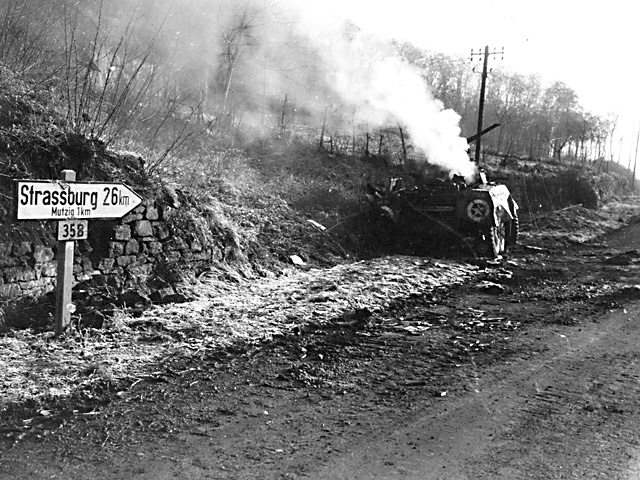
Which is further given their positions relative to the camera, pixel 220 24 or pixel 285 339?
pixel 220 24

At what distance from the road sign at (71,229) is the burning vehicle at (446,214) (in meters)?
9.36

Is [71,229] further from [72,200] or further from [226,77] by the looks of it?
[226,77]

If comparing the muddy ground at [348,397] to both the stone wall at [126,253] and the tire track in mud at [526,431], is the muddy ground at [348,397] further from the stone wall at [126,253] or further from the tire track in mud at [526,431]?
the stone wall at [126,253]

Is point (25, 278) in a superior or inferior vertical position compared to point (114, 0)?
inferior

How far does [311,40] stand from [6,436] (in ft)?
49.9

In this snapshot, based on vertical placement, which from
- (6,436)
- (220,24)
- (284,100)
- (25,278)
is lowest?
(6,436)

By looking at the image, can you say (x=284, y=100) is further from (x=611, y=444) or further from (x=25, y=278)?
(x=611, y=444)

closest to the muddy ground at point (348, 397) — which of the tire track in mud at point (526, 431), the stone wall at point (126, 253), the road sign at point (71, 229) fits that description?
the tire track in mud at point (526, 431)

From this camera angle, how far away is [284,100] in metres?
22.2

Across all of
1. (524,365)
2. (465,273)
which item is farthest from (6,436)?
(465,273)

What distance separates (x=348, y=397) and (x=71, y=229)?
290 centimetres

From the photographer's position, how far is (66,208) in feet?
18.0

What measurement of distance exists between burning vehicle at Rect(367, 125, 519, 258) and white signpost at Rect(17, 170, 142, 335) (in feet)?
30.1

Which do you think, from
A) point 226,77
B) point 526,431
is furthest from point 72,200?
point 226,77
